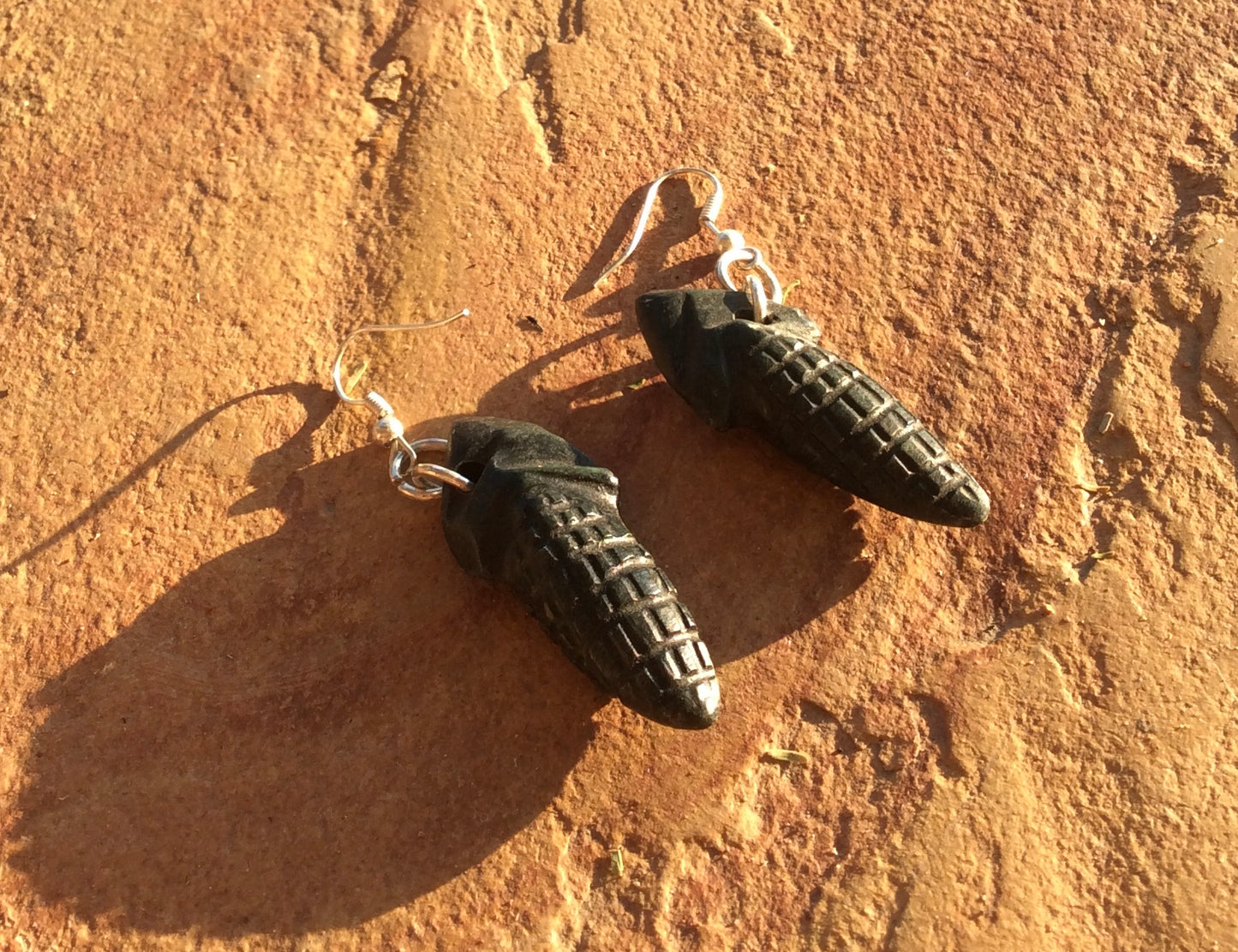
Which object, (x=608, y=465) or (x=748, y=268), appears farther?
(x=748, y=268)

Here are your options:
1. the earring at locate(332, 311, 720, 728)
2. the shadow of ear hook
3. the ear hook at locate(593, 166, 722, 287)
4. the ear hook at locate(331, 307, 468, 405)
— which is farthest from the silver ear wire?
the shadow of ear hook

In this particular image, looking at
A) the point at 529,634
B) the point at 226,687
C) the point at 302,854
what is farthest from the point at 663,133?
the point at 302,854

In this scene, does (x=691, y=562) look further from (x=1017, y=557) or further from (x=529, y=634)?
(x=1017, y=557)

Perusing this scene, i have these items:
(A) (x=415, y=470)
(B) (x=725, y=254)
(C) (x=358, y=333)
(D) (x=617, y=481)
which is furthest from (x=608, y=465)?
(C) (x=358, y=333)

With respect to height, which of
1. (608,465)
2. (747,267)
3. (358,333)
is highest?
(747,267)

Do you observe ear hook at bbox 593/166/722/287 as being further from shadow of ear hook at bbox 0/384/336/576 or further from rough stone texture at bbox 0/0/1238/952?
shadow of ear hook at bbox 0/384/336/576

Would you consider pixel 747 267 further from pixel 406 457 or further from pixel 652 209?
pixel 406 457

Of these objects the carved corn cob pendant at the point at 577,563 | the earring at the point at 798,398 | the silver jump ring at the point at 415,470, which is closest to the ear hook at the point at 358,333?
the silver jump ring at the point at 415,470
